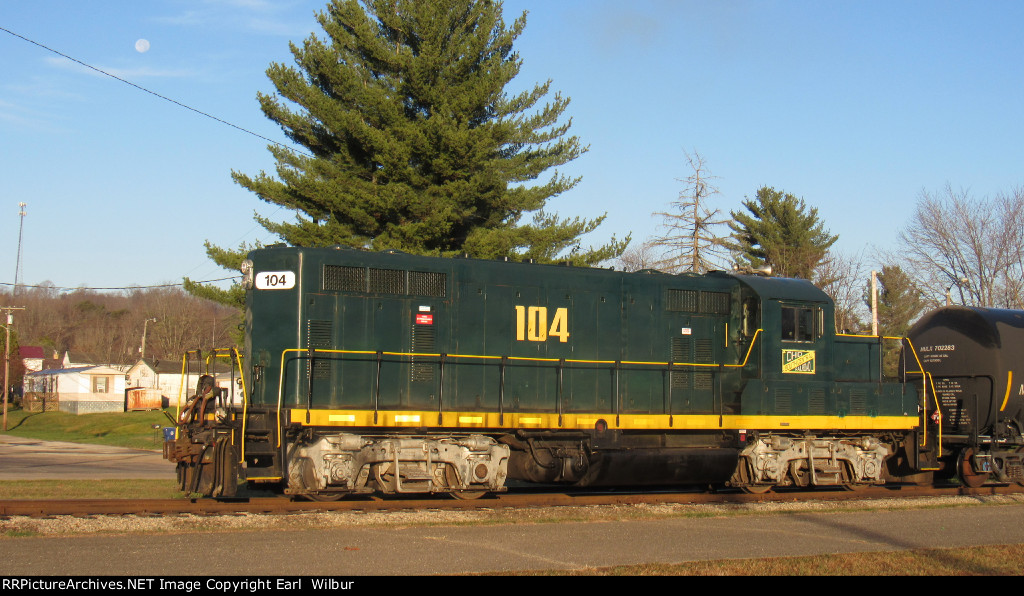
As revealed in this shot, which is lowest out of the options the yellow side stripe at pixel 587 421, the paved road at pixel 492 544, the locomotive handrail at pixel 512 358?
the paved road at pixel 492 544

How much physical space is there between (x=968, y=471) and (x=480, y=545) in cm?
1127

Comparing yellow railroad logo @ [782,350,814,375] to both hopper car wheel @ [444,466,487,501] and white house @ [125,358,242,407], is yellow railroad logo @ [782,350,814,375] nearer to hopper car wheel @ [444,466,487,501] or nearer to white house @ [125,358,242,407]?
hopper car wheel @ [444,466,487,501]

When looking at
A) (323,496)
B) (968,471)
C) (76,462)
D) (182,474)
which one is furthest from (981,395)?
(76,462)

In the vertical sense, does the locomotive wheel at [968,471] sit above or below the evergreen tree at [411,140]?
below

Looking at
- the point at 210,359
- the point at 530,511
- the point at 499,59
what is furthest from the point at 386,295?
the point at 499,59

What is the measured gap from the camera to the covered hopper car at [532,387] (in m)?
11.6

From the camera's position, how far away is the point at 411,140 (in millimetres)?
20938

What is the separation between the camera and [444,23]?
22.2 metres

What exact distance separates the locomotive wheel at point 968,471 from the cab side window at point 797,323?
4310mm

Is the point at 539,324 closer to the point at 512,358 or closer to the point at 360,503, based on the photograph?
the point at 512,358

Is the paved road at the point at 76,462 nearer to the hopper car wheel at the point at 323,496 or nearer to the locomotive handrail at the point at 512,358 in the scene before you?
the hopper car wheel at the point at 323,496

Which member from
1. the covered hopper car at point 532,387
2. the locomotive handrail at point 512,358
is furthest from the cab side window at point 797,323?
the locomotive handrail at point 512,358

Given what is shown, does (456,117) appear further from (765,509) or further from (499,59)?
(765,509)

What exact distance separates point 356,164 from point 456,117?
298 cm
